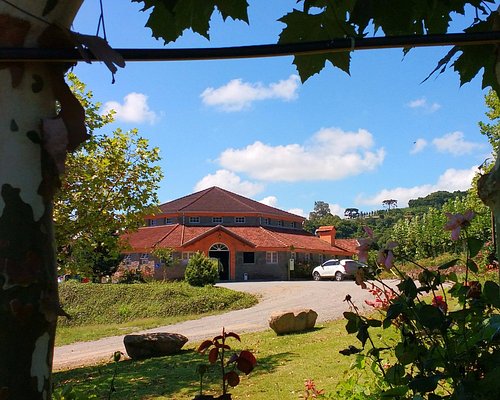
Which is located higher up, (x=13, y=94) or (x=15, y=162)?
(x=13, y=94)

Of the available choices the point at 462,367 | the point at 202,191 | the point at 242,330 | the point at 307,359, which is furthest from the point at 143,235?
the point at 462,367

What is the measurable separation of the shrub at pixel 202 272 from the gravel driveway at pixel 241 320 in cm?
232

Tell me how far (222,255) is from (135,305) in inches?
620

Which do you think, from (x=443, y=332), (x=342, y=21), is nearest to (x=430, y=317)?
(x=443, y=332)

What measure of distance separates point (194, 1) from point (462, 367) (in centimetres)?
161

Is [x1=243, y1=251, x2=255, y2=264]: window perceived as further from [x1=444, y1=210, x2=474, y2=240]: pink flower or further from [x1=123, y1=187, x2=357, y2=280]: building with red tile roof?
[x1=444, y1=210, x2=474, y2=240]: pink flower

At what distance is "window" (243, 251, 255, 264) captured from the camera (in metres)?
39.0

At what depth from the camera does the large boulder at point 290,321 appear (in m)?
13.3

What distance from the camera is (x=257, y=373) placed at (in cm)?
821

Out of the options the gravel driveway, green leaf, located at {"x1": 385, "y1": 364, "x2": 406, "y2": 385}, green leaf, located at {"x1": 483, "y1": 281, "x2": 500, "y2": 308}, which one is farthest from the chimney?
green leaf, located at {"x1": 483, "y1": 281, "x2": 500, "y2": 308}

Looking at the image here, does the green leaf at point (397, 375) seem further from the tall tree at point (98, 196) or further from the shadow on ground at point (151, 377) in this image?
the tall tree at point (98, 196)

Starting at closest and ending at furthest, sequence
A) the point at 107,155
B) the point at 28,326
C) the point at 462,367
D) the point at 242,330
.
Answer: the point at 28,326 → the point at 462,367 → the point at 107,155 → the point at 242,330

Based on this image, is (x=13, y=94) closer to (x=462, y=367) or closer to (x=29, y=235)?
(x=29, y=235)

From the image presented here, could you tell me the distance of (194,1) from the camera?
1.60 m
